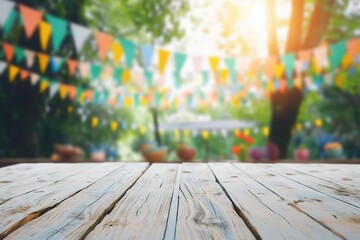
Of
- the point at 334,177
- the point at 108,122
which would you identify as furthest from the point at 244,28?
the point at 334,177

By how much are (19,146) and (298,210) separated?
359 inches

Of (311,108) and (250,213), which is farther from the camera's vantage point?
(311,108)

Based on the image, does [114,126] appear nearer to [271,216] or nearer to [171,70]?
[171,70]

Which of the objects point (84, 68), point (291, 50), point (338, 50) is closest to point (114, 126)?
point (84, 68)

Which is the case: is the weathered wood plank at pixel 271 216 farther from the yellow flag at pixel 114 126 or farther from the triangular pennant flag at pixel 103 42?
the yellow flag at pixel 114 126

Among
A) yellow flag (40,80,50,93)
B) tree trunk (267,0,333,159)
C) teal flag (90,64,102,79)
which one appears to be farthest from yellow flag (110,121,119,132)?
tree trunk (267,0,333,159)

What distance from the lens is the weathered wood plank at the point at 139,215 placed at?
2.89ft

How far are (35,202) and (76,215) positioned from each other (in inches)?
11.4

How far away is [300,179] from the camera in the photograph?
1.88 m

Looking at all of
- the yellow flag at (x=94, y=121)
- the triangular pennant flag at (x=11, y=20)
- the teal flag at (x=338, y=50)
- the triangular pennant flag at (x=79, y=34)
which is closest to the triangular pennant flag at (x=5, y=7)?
the triangular pennant flag at (x=79, y=34)

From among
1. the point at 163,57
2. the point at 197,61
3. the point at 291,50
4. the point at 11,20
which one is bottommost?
the point at 163,57

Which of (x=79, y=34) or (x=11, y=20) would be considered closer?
(x=79, y=34)

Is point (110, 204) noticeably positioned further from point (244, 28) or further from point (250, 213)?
point (244, 28)

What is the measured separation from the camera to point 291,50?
7695mm
